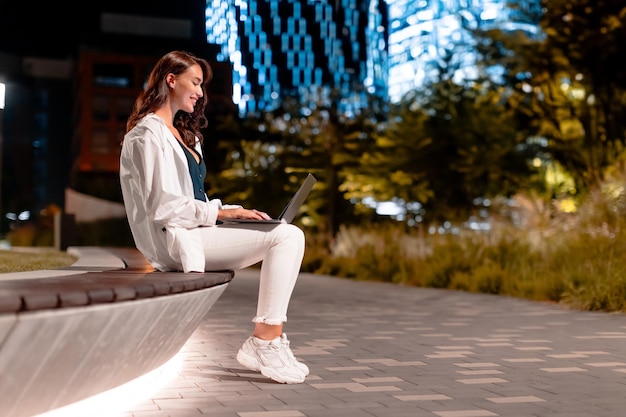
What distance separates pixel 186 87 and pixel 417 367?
2.16 meters

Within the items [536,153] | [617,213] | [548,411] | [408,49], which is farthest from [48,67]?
[548,411]

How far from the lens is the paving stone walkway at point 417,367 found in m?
4.15

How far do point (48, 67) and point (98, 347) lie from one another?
4318 inches

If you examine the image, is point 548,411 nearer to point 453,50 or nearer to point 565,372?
point 565,372

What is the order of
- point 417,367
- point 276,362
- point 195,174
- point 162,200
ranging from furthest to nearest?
point 417,367
point 195,174
point 276,362
point 162,200

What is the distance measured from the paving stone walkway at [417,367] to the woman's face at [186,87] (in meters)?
1.50

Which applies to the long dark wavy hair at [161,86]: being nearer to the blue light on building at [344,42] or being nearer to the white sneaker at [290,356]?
the white sneaker at [290,356]

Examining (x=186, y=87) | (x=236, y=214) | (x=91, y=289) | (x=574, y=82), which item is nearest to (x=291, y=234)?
(x=236, y=214)

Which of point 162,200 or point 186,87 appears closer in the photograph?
point 162,200

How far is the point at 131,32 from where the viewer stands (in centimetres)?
9238

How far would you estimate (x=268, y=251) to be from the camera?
4730 mm

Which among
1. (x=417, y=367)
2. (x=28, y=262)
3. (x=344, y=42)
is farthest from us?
(x=344, y=42)

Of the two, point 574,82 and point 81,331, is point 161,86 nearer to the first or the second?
point 81,331

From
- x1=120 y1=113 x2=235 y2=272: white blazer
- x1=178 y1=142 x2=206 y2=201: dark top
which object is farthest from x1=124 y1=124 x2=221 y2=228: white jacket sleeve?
x1=178 y1=142 x2=206 y2=201: dark top
